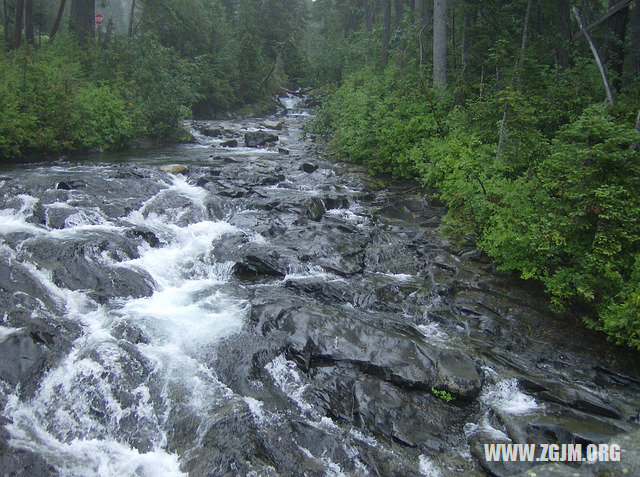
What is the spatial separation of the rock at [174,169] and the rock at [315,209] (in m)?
5.09

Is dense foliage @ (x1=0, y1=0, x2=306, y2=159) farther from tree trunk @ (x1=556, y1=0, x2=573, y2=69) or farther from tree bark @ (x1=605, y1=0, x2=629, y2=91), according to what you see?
tree bark @ (x1=605, y1=0, x2=629, y2=91)

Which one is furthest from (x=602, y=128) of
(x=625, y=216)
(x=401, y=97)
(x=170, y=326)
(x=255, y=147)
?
(x=255, y=147)

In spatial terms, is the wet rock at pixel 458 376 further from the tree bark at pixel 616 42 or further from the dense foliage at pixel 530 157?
the tree bark at pixel 616 42

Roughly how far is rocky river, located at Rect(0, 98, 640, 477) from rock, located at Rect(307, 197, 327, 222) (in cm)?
68

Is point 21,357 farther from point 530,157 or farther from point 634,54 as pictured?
point 634,54

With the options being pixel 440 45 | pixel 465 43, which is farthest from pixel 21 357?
pixel 465 43

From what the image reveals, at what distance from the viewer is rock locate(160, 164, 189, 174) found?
14.8 m

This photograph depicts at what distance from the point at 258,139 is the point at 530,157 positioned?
46.8 ft

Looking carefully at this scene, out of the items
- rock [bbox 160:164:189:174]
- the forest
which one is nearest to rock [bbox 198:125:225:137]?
the forest

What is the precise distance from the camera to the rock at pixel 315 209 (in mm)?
11930

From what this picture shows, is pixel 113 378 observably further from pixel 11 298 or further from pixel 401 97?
pixel 401 97

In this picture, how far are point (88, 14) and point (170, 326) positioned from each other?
74.2ft

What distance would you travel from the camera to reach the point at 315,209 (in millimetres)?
12141

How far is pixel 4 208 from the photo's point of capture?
10.2m
